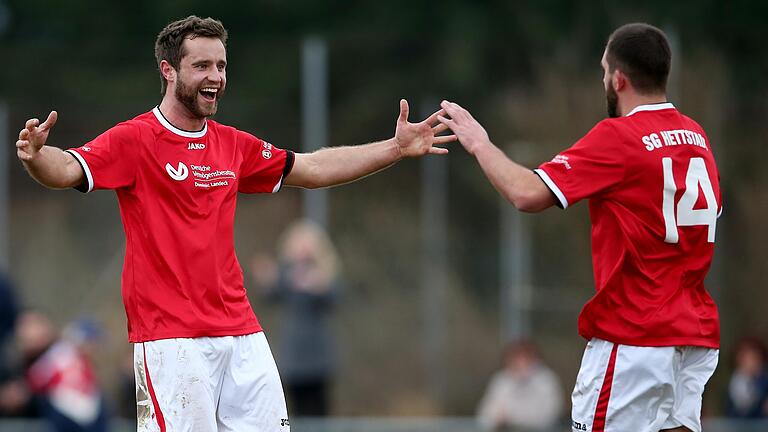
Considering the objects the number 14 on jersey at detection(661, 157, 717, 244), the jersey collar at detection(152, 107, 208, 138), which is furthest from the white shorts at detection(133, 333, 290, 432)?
the number 14 on jersey at detection(661, 157, 717, 244)

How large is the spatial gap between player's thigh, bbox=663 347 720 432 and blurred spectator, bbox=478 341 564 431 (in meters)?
5.28

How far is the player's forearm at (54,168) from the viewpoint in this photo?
18.0 ft

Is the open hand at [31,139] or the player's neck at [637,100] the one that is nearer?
the open hand at [31,139]

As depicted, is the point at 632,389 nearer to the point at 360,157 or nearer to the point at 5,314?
the point at 360,157

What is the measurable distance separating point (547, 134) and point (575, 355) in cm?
193

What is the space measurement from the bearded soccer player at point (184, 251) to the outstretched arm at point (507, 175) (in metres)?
1.04

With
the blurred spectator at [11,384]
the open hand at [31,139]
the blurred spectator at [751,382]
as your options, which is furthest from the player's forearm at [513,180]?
the blurred spectator at [11,384]

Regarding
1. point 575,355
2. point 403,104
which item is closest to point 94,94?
point 575,355

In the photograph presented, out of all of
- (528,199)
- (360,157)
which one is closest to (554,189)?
(528,199)

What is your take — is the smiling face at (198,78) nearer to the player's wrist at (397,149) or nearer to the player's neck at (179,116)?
the player's neck at (179,116)

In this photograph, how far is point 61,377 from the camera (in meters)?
10.3

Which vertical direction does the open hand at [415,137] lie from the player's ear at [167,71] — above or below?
below

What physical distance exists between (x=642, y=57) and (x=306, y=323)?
5.95 metres


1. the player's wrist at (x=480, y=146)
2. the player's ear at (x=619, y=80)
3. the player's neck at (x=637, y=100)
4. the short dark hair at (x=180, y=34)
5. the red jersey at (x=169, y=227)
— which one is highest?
the short dark hair at (x=180, y=34)
